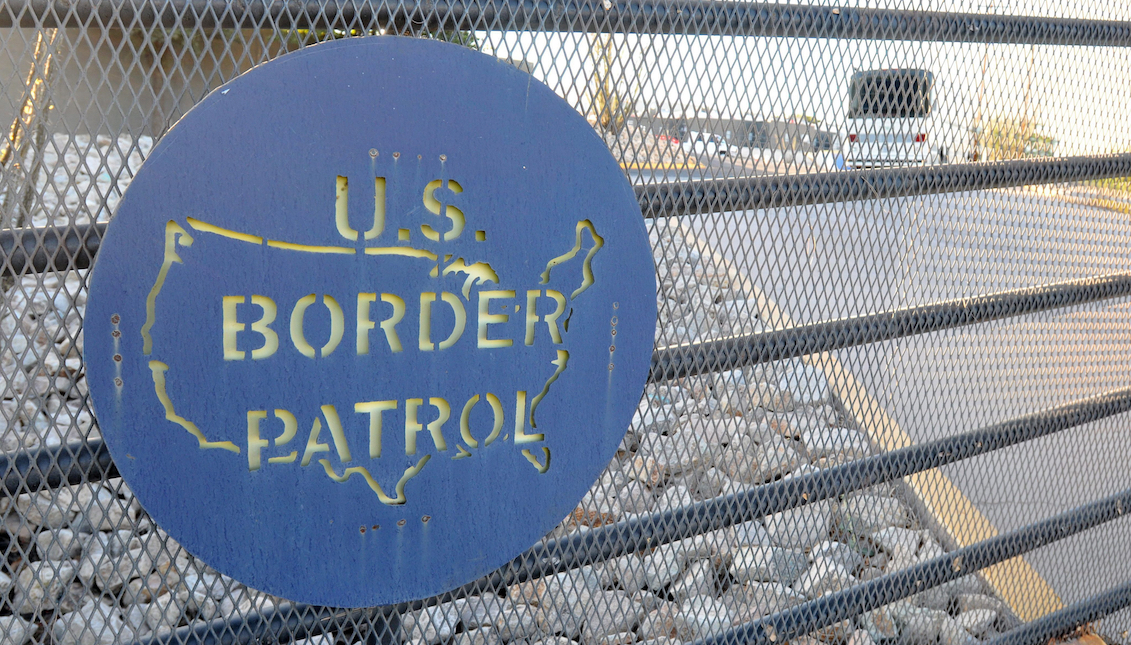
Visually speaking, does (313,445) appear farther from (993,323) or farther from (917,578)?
(993,323)

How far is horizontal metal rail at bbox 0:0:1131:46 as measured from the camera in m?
1.12

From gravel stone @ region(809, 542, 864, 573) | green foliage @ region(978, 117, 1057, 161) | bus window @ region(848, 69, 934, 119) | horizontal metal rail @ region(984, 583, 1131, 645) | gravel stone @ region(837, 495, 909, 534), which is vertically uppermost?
bus window @ region(848, 69, 934, 119)

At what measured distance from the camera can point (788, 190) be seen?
161 cm

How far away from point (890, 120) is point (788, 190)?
12.0 inches

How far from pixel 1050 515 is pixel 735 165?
1.44 metres

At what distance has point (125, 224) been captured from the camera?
3.47ft

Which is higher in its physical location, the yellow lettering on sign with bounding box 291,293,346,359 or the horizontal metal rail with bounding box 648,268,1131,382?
the yellow lettering on sign with bounding box 291,293,346,359

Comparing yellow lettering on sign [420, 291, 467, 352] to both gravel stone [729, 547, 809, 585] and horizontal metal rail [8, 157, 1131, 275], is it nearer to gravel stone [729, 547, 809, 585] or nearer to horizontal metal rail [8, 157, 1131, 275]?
horizontal metal rail [8, 157, 1131, 275]

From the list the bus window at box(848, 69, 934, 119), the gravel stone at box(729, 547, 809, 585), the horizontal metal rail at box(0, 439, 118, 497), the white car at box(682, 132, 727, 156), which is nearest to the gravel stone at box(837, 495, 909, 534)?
the gravel stone at box(729, 547, 809, 585)

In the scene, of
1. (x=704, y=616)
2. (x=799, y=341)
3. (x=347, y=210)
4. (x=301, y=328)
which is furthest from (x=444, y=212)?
(x=704, y=616)

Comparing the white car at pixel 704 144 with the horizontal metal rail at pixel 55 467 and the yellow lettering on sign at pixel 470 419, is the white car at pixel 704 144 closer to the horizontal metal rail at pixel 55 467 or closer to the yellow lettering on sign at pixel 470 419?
the yellow lettering on sign at pixel 470 419

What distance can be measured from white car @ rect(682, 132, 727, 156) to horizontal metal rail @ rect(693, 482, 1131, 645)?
3.18 feet

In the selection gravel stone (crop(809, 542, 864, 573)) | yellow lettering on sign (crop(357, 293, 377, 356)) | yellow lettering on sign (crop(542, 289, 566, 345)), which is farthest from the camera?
gravel stone (crop(809, 542, 864, 573))

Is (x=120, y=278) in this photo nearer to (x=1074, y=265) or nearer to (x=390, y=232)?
(x=390, y=232)
